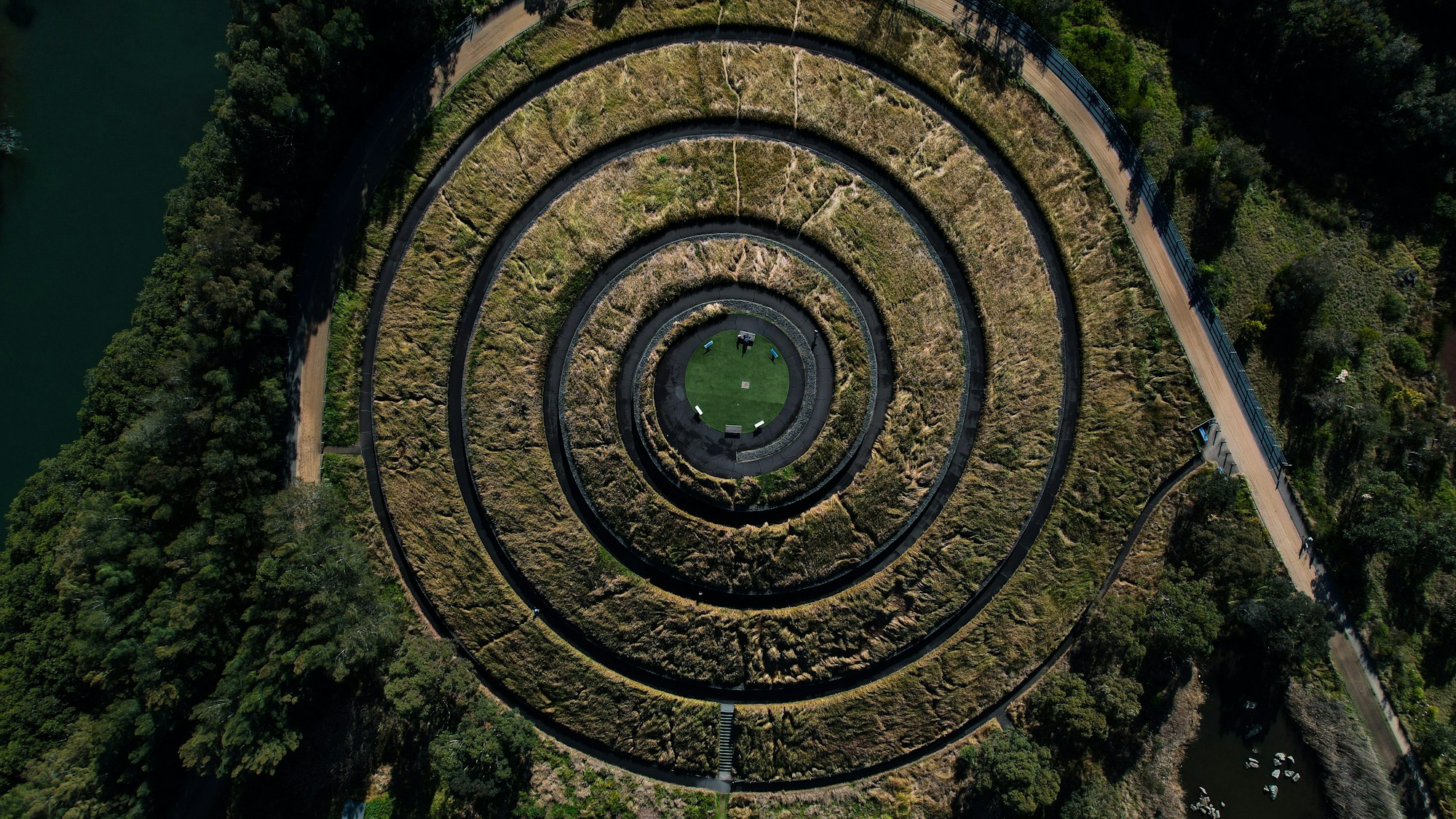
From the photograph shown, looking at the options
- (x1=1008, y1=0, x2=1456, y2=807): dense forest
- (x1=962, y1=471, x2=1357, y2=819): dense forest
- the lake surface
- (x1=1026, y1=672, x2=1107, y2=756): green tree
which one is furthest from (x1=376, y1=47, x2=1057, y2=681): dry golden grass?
the lake surface

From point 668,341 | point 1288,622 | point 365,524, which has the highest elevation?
point 668,341

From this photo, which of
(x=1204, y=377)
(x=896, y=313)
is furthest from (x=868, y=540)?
(x=1204, y=377)


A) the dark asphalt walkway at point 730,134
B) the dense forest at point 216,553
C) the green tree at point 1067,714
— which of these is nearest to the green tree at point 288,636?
the dense forest at point 216,553

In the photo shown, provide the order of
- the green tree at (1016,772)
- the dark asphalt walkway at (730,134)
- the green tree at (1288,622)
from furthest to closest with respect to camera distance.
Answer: the dark asphalt walkway at (730,134)
the green tree at (1288,622)
the green tree at (1016,772)

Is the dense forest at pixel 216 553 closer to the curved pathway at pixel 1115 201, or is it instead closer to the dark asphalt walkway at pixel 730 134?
the curved pathway at pixel 1115 201

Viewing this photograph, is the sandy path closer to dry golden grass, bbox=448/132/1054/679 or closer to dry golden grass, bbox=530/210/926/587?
dry golden grass, bbox=448/132/1054/679

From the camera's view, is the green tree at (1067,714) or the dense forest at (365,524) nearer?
the dense forest at (365,524)

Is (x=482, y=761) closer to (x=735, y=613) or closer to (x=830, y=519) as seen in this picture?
(x=735, y=613)

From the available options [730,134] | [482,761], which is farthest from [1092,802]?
[730,134]
